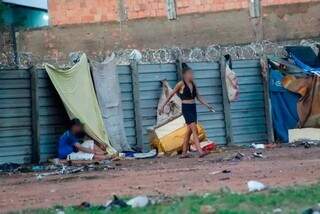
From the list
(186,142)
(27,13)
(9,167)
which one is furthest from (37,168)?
(27,13)

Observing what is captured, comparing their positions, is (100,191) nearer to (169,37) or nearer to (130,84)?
(130,84)

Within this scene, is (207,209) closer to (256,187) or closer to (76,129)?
(256,187)

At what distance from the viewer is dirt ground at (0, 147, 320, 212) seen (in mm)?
9039

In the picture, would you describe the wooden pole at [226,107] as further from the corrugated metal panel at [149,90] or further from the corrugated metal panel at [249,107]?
the corrugated metal panel at [149,90]

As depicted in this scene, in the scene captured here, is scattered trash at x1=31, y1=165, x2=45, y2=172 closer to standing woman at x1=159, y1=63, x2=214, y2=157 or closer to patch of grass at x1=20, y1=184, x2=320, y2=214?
standing woman at x1=159, y1=63, x2=214, y2=157

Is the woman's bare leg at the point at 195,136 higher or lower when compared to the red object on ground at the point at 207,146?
higher

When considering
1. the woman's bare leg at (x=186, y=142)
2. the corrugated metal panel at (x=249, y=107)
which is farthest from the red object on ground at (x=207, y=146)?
the corrugated metal panel at (x=249, y=107)

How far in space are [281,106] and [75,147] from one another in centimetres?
564

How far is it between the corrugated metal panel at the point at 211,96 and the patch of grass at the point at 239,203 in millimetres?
9108

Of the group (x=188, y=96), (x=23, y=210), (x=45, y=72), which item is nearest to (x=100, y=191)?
(x=23, y=210)

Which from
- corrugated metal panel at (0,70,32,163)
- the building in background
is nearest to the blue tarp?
corrugated metal panel at (0,70,32,163)

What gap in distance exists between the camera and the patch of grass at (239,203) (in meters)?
7.08

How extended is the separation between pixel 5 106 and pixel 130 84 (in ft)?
9.60

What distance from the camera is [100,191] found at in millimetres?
9477
